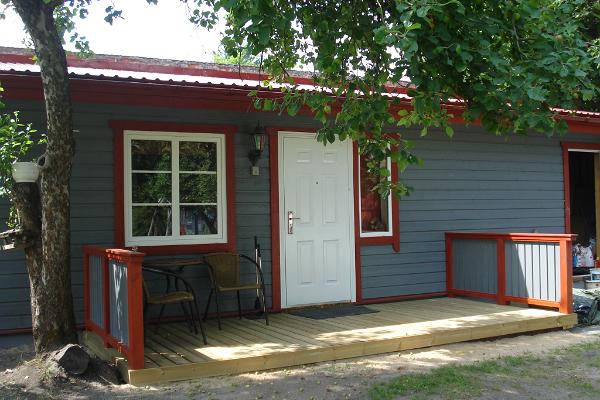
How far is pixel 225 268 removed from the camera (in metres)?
6.50

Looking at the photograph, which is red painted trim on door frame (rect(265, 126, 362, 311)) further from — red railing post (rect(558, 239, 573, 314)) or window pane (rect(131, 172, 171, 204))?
red railing post (rect(558, 239, 573, 314))

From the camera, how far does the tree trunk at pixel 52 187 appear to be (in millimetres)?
4992

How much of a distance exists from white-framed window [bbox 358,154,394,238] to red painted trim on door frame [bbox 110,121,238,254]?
5.90ft

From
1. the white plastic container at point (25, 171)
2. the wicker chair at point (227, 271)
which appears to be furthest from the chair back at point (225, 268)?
the white plastic container at point (25, 171)

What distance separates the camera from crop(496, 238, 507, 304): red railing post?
7352 millimetres

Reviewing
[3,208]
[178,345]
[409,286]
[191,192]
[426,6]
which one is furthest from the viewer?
[409,286]

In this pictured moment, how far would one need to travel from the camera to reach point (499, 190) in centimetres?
888

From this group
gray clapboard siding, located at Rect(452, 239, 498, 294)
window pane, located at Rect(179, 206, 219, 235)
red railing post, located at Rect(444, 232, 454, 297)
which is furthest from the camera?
red railing post, located at Rect(444, 232, 454, 297)

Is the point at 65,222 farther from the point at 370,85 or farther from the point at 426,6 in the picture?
the point at 426,6

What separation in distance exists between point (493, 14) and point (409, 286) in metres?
4.33

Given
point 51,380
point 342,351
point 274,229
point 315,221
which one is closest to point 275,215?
point 274,229

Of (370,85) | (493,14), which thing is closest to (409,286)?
(370,85)

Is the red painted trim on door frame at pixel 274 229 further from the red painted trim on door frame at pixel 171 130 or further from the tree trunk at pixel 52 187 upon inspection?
the tree trunk at pixel 52 187

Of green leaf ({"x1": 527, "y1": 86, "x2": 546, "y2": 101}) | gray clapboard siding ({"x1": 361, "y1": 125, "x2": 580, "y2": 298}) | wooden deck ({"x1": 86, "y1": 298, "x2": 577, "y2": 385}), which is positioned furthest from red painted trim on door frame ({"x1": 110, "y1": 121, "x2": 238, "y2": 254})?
→ green leaf ({"x1": 527, "y1": 86, "x2": 546, "y2": 101})
